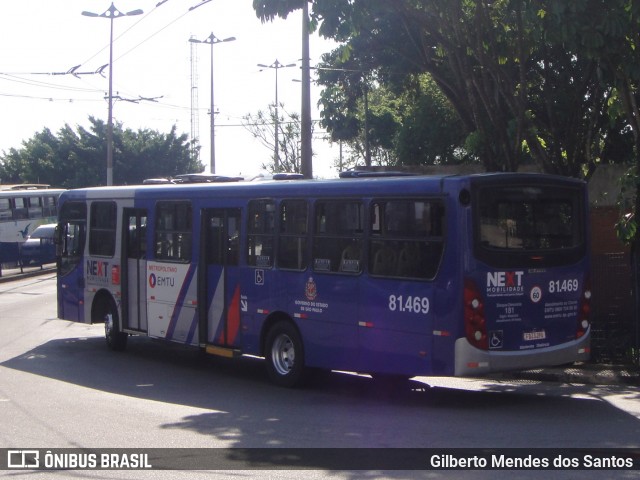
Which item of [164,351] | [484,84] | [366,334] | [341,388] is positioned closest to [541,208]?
[366,334]

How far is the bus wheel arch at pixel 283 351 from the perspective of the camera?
12673 mm

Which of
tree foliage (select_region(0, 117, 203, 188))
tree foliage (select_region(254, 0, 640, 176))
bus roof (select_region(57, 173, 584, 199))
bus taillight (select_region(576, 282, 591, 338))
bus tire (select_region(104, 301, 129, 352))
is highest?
tree foliage (select_region(0, 117, 203, 188))

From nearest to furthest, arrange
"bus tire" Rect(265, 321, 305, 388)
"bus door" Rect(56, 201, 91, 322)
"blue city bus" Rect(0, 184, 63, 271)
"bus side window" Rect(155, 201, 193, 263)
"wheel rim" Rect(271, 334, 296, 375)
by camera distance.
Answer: "bus tire" Rect(265, 321, 305, 388), "wheel rim" Rect(271, 334, 296, 375), "bus side window" Rect(155, 201, 193, 263), "bus door" Rect(56, 201, 91, 322), "blue city bus" Rect(0, 184, 63, 271)

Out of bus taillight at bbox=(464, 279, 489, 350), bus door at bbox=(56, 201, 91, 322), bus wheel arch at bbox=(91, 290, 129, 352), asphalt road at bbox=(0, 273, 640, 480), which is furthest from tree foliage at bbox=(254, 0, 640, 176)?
bus wheel arch at bbox=(91, 290, 129, 352)

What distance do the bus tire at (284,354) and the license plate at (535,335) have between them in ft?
10.4

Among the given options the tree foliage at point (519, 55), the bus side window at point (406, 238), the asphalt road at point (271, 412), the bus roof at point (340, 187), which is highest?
the tree foliage at point (519, 55)

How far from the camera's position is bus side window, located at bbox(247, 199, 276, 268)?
1324 cm

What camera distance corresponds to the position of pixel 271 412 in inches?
433

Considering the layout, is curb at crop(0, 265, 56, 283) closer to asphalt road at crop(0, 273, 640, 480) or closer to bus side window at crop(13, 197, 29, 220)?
bus side window at crop(13, 197, 29, 220)

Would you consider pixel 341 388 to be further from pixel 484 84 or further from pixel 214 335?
pixel 484 84

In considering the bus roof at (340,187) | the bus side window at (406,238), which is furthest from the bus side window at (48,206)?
the bus side window at (406,238)

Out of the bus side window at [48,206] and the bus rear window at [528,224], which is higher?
the bus side window at [48,206]

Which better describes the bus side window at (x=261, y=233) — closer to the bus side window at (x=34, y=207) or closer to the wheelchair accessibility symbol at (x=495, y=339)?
the wheelchair accessibility symbol at (x=495, y=339)

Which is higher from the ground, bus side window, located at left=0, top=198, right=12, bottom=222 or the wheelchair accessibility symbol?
bus side window, located at left=0, top=198, right=12, bottom=222
